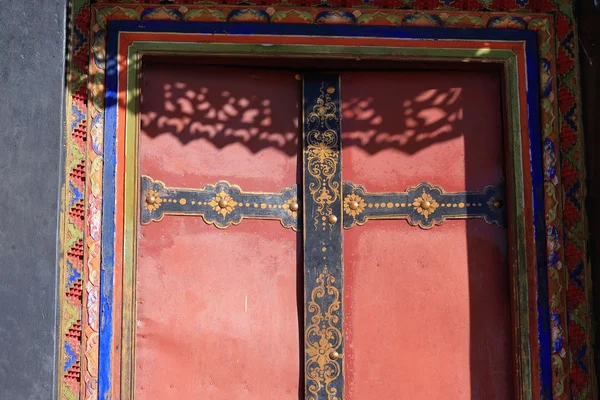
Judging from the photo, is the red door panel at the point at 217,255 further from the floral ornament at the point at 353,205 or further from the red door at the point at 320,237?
the floral ornament at the point at 353,205

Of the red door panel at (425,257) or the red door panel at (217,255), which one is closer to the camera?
the red door panel at (217,255)

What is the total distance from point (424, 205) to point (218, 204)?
943 mm

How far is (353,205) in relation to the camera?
15.8 feet

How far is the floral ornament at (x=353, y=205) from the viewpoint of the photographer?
4820 mm

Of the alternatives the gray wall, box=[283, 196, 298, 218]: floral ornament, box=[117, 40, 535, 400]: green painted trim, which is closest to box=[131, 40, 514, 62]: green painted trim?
box=[117, 40, 535, 400]: green painted trim

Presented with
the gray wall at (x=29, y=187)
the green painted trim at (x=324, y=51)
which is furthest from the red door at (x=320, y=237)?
the gray wall at (x=29, y=187)

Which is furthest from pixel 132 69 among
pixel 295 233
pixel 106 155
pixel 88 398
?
pixel 88 398

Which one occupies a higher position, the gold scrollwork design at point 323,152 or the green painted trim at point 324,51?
the green painted trim at point 324,51

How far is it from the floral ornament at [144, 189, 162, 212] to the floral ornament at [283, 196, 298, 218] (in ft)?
1.89

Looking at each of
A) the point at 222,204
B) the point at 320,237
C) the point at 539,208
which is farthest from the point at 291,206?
the point at 539,208

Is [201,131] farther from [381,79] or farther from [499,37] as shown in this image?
[499,37]

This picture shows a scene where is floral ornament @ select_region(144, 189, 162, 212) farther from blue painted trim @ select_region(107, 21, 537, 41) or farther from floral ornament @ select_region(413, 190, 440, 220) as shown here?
floral ornament @ select_region(413, 190, 440, 220)

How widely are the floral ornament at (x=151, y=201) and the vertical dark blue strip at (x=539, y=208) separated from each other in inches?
66.9

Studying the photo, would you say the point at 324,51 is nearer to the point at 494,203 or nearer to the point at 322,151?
the point at 322,151
